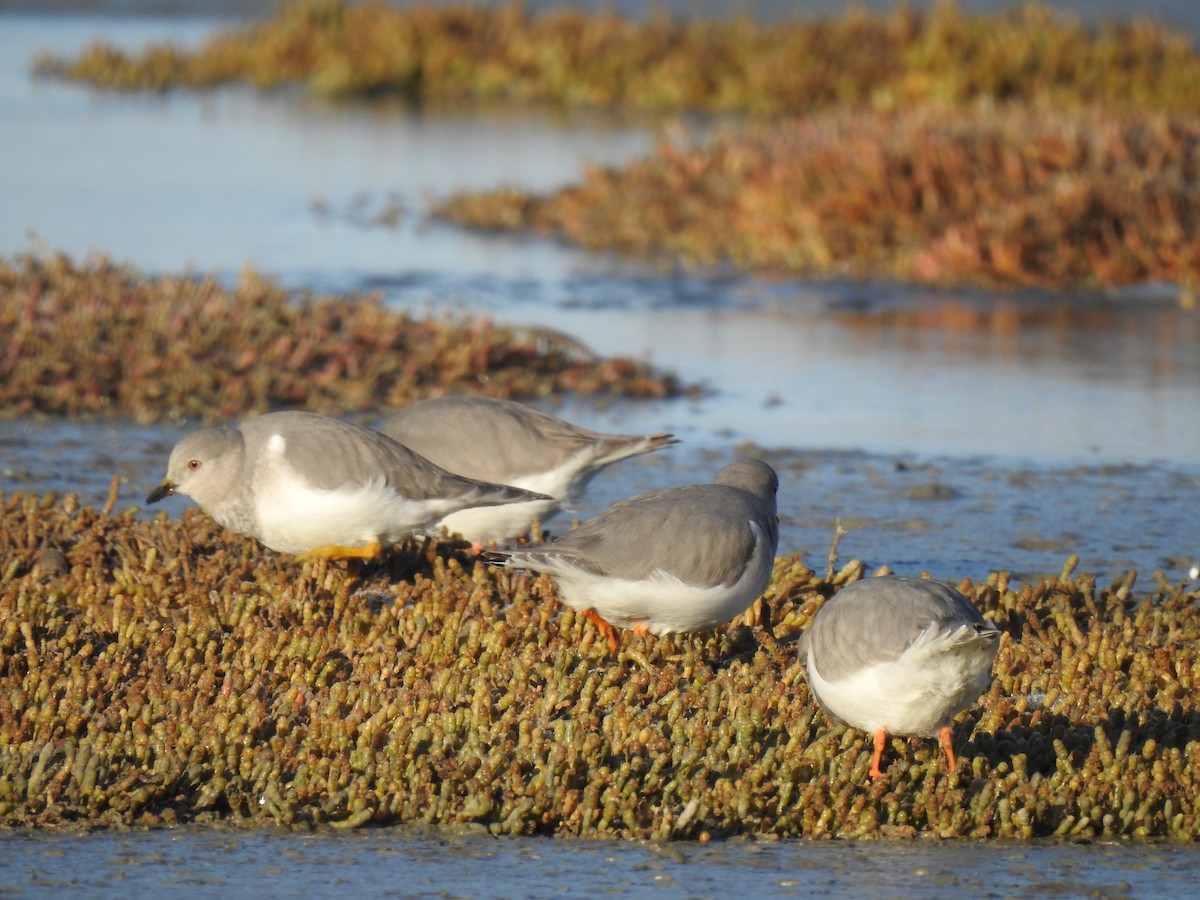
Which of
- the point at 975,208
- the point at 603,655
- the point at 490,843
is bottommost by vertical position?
the point at 490,843

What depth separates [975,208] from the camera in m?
16.4

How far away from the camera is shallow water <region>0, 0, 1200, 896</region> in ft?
17.2

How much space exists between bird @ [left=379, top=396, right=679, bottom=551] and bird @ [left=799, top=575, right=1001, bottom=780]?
7.32 ft

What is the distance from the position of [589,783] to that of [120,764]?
58.7 inches

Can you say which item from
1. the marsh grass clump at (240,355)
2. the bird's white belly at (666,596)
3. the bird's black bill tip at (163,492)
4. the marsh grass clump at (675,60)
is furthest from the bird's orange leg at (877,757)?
the marsh grass clump at (675,60)

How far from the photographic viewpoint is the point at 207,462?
23.7ft

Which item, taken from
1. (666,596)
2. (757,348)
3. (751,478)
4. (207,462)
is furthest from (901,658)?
(757,348)

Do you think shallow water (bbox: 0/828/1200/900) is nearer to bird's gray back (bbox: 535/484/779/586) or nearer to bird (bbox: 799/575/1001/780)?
bird (bbox: 799/575/1001/780)

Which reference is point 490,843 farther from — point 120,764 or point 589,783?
point 120,764

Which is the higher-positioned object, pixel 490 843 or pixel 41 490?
pixel 41 490

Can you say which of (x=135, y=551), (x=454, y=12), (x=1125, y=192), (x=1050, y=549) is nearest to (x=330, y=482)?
(x=135, y=551)

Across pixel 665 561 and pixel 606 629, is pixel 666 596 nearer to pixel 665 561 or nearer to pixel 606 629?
pixel 665 561

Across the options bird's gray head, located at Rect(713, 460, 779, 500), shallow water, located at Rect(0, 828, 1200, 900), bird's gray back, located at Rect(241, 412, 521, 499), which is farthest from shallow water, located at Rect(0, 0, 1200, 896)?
bird's gray back, located at Rect(241, 412, 521, 499)

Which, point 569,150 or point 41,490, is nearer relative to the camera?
point 41,490
